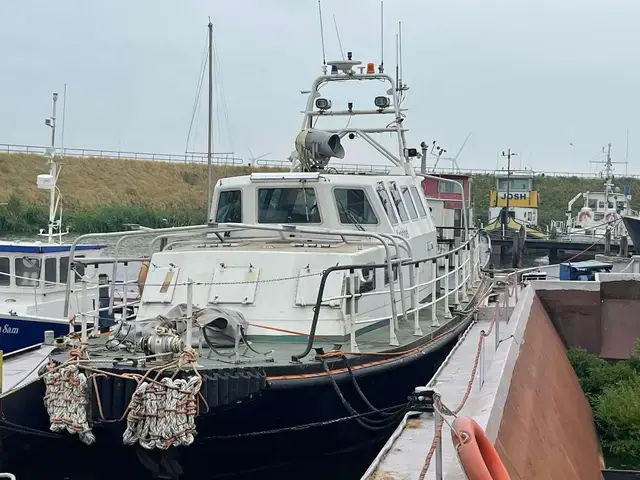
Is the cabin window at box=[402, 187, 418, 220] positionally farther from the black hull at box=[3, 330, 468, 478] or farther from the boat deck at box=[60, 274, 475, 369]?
the black hull at box=[3, 330, 468, 478]

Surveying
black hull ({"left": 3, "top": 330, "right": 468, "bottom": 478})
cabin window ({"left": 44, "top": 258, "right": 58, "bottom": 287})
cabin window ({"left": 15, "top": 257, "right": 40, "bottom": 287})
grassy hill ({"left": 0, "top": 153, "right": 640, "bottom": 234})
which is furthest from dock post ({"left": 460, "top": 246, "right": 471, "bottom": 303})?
grassy hill ({"left": 0, "top": 153, "right": 640, "bottom": 234})

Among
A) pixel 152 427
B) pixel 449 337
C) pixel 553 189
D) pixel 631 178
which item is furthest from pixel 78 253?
pixel 631 178

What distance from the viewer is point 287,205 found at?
10.6 meters

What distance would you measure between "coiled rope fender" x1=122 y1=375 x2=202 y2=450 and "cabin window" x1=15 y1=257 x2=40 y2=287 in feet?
27.9

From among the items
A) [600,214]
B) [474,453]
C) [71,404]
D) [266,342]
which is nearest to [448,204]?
[266,342]

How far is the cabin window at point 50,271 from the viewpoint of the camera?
13922 millimetres

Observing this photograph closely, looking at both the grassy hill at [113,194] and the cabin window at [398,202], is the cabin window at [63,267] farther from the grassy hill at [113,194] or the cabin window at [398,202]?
the grassy hill at [113,194]

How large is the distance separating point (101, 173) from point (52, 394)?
193ft

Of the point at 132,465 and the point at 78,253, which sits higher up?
the point at 78,253

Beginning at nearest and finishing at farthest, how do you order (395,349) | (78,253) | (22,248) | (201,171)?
(395,349)
(22,248)
(78,253)
(201,171)

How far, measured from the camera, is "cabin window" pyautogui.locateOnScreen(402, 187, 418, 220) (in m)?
12.1

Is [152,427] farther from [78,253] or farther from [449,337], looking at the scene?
[78,253]

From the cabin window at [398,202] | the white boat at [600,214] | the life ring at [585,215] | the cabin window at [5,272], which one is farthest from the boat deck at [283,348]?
the life ring at [585,215]

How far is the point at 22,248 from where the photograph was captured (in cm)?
1369
